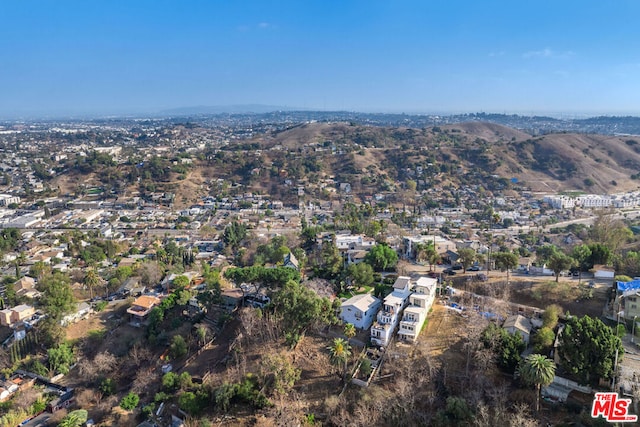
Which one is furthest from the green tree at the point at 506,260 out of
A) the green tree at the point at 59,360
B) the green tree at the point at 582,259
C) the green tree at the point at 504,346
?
the green tree at the point at 59,360

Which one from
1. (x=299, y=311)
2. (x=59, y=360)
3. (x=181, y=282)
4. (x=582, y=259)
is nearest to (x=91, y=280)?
(x=181, y=282)

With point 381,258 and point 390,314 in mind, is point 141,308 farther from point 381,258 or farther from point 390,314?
point 390,314

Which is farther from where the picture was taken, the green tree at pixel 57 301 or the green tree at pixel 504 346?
the green tree at pixel 57 301

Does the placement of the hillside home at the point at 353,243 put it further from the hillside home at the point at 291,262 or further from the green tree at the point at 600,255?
the green tree at the point at 600,255

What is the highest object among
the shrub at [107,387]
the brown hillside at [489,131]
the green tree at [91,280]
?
the brown hillside at [489,131]

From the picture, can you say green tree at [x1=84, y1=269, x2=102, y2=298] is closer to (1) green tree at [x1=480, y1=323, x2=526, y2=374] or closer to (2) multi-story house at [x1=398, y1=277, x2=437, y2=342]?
(2) multi-story house at [x1=398, y1=277, x2=437, y2=342]

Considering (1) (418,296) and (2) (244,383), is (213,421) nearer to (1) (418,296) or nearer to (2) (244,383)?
(2) (244,383)

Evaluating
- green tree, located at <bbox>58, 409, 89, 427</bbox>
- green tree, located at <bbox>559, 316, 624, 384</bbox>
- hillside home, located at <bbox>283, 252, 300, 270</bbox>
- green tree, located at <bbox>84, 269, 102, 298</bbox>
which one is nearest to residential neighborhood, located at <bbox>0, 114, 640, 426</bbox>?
green tree, located at <bbox>559, 316, 624, 384</bbox>
